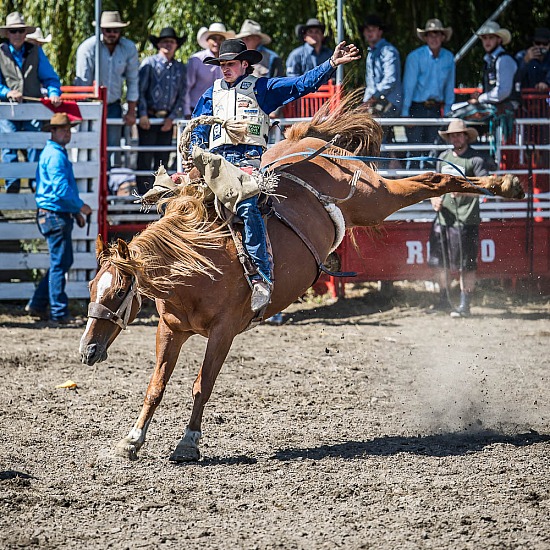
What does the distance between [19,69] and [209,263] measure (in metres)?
5.40

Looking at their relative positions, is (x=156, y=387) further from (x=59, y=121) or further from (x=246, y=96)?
(x=59, y=121)

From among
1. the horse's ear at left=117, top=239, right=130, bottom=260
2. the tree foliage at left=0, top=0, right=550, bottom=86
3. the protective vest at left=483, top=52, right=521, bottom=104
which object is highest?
the tree foliage at left=0, top=0, right=550, bottom=86

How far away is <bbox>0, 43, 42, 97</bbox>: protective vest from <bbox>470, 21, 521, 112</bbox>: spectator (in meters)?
4.75

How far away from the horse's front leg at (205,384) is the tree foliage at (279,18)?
6634 mm

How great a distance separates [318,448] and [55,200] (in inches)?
184

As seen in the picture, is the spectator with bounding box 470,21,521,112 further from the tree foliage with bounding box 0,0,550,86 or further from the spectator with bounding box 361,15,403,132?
the tree foliage with bounding box 0,0,550,86

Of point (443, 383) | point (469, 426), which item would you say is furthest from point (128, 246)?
point (443, 383)

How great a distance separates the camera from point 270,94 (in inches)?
235

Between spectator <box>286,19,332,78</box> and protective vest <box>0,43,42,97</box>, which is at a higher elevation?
spectator <box>286,19,332,78</box>

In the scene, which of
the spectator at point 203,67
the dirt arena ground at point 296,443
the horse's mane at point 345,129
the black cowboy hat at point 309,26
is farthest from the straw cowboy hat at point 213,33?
the horse's mane at point 345,129

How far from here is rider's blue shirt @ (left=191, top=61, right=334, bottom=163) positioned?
234 inches

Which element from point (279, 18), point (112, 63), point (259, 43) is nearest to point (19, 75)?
point (112, 63)

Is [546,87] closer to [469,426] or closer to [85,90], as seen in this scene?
[85,90]

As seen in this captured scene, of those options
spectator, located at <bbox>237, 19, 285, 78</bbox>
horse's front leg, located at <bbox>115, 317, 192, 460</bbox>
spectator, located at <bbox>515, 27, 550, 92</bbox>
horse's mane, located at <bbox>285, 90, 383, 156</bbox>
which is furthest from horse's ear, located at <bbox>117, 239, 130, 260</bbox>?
spectator, located at <bbox>515, 27, 550, 92</bbox>
